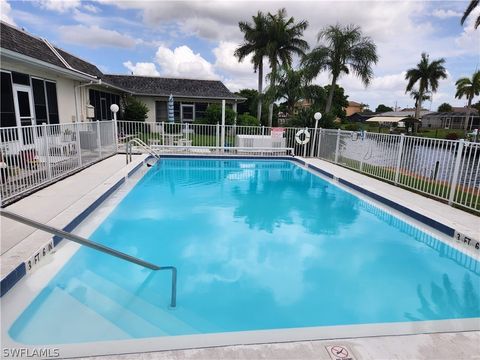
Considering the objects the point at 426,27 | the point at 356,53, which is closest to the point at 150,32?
the point at 356,53

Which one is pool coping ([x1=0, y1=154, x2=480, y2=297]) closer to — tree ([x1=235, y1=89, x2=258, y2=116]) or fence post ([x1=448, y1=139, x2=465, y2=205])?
fence post ([x1=448, y1=139, x2=465, y2=205])

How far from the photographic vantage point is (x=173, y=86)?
72.1 ft

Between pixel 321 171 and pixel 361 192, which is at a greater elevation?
pixel 321 171

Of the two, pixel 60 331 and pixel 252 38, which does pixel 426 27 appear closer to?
pixel 60 331

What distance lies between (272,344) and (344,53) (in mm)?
19459

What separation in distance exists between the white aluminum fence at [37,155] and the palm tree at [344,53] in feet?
49.2

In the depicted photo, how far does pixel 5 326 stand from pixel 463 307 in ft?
14.5

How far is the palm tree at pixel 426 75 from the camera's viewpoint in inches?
1379

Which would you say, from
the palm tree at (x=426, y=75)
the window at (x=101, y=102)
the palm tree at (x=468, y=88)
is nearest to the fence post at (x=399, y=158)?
the window at (x=101, y=102)

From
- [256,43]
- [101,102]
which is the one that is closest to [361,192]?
[101,102]

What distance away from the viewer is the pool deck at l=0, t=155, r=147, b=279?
11.4ft

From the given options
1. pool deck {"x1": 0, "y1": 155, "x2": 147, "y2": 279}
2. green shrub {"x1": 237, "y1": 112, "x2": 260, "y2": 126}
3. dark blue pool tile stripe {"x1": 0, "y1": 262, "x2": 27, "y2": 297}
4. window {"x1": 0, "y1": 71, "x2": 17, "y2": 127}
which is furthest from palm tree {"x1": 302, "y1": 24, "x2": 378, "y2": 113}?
dark blue pool tile stripe {"x1": 0, "y1": 262, "x2": 27, "y2": 297}

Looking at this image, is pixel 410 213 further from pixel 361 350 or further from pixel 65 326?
pixel 65 326

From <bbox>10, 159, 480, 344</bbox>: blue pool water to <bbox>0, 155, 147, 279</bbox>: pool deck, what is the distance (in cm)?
47
